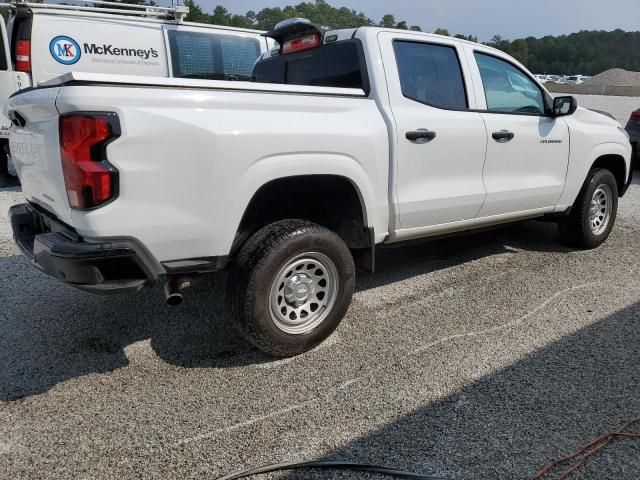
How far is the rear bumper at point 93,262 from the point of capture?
8.04ft

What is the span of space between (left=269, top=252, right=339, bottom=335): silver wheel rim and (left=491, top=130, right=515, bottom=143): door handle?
70.2 inches

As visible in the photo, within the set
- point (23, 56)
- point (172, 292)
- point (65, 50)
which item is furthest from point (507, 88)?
point (23, 56)

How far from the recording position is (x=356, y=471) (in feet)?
7.50

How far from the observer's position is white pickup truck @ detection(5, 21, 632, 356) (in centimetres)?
246

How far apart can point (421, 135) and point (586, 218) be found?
256cm

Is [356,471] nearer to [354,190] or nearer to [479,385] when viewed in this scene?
[479,385]

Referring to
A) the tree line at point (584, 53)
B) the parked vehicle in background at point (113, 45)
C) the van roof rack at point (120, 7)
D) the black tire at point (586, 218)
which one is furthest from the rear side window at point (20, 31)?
the tree line at point (584, 53)

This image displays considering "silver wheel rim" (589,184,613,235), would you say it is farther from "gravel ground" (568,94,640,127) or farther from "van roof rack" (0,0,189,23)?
"gravel ground" (568,94,640,127)

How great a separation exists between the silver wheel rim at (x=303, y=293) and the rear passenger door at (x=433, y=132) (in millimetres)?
688

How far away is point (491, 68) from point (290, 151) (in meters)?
2.25

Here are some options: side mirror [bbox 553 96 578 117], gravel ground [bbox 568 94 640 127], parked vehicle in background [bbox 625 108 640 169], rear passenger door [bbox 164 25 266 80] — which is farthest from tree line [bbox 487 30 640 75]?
side mirror [bbox 553 96 578 117]

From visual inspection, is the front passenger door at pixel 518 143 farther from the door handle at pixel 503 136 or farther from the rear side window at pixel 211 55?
the rear side window at pixel 211 55

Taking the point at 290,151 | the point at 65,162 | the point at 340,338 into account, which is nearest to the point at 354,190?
the point at 290,151

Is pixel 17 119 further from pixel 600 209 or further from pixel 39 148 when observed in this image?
pixel 600 209
